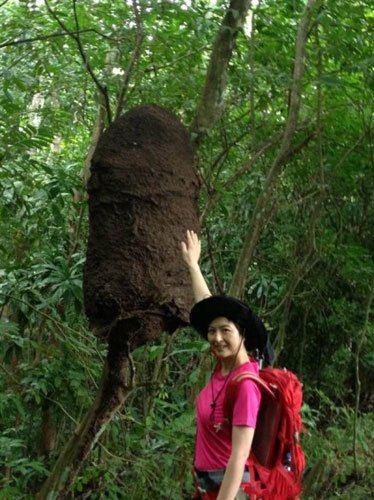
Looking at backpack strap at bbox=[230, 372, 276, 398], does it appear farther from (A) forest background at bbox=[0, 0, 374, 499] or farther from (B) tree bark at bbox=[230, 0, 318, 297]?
(B) tree bark at bbox=[230, 0, 318, 297]

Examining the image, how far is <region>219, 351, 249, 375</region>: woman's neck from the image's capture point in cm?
300

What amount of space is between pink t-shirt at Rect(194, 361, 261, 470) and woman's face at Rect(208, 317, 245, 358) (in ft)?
0.28

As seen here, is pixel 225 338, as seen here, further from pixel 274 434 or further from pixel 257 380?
pixel 274 434

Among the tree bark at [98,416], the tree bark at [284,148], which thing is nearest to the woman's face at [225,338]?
the tree bark at [98,416]

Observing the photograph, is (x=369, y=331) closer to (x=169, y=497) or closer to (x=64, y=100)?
(x=169, y=497)

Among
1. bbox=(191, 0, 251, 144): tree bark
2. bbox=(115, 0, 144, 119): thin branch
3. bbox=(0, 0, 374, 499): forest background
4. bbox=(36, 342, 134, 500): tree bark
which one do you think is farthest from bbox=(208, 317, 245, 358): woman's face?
bbox=(115, 0, 144, 119): thin branch

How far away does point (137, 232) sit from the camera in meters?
3.20

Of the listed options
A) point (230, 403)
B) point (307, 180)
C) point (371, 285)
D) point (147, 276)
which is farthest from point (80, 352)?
point (371, 285)

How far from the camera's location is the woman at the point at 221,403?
273cm

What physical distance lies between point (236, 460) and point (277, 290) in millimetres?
4479

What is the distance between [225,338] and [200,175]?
3.37ft

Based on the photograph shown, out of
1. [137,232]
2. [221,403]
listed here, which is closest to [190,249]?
[137,232]

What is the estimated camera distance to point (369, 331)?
6887mm

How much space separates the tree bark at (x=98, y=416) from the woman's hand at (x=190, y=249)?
20.4 inches
